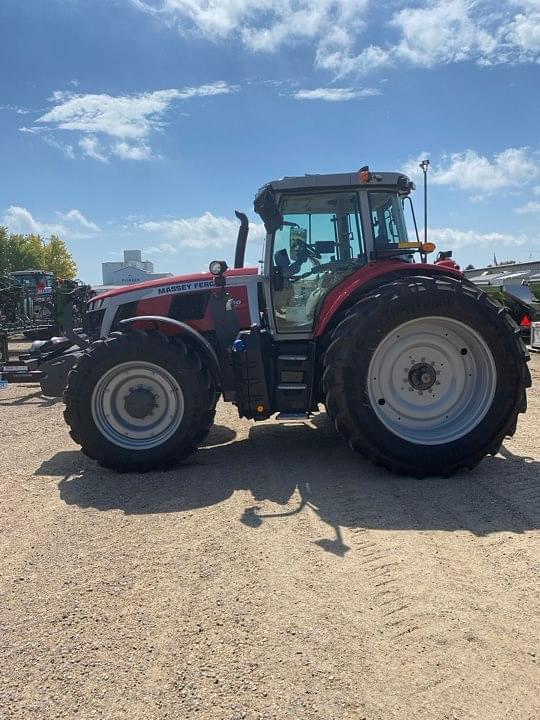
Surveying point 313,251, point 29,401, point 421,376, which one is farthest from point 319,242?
point 29,401

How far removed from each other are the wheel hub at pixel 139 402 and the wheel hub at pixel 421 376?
2.38 metres

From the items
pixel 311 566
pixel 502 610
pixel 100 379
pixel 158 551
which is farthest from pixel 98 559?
pixel 502 610

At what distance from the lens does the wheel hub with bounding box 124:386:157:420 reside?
5.00 metres

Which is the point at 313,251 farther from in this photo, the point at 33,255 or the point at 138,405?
the point at 33,255

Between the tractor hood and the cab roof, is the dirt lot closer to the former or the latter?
the tractor hood

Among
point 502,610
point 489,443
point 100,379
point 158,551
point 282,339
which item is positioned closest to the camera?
point 502,610

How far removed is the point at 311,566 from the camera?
3160 millimetres

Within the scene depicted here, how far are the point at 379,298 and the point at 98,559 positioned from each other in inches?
116

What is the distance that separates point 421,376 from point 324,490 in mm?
1371

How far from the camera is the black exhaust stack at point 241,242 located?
18.2 ft

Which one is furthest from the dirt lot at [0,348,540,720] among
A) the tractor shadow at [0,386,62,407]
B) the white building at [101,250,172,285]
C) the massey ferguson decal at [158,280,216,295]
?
the white building at [101,250,172,285]

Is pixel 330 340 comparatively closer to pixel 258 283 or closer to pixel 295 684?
pixel 258 283

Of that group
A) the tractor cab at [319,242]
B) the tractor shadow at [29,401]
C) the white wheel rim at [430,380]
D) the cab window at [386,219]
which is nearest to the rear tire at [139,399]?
the tractor cab at [319,242]

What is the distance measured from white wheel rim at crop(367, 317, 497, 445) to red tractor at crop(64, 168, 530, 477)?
0.01 meters
